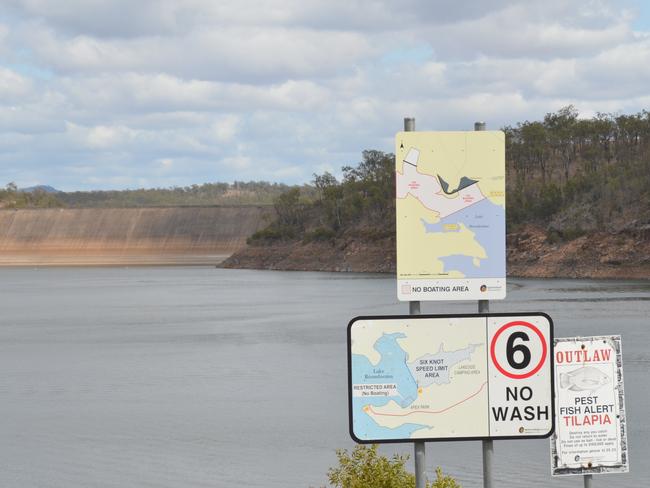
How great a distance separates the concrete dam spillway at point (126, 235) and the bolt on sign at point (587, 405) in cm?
12965

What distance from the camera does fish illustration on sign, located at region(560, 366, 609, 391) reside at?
6695mm

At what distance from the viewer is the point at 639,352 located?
30.0m

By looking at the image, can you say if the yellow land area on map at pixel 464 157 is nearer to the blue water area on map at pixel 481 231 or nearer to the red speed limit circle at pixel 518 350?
the blue water area on map at pixel 481 231

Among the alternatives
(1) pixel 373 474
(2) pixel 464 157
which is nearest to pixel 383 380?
(2) pixel 464 157

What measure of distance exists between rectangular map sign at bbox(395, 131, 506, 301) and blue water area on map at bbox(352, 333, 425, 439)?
0.29 meters

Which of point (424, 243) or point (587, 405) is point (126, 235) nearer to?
point (587, 405)

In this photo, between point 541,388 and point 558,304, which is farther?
point 558,304

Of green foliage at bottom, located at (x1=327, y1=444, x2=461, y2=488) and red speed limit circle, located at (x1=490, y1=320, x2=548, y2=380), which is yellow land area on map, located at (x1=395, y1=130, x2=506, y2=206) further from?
green foliage at bottom, located at (x1=327, y1=444, x2=461, y2=488)

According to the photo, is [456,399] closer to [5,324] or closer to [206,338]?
[206,338]

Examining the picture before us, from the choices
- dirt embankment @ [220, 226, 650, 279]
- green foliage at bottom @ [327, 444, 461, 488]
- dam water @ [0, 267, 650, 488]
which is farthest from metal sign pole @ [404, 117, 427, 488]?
dirt embankment @ [220, 226, 650, 279]

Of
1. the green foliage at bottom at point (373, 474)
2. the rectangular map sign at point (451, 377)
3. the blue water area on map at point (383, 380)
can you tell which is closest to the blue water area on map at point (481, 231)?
the rectangular map sign at point (451, 377)

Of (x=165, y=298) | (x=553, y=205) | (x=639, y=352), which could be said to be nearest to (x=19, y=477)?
(x=639, y=352)

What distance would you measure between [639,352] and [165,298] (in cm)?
3709

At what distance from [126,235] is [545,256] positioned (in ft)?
254
